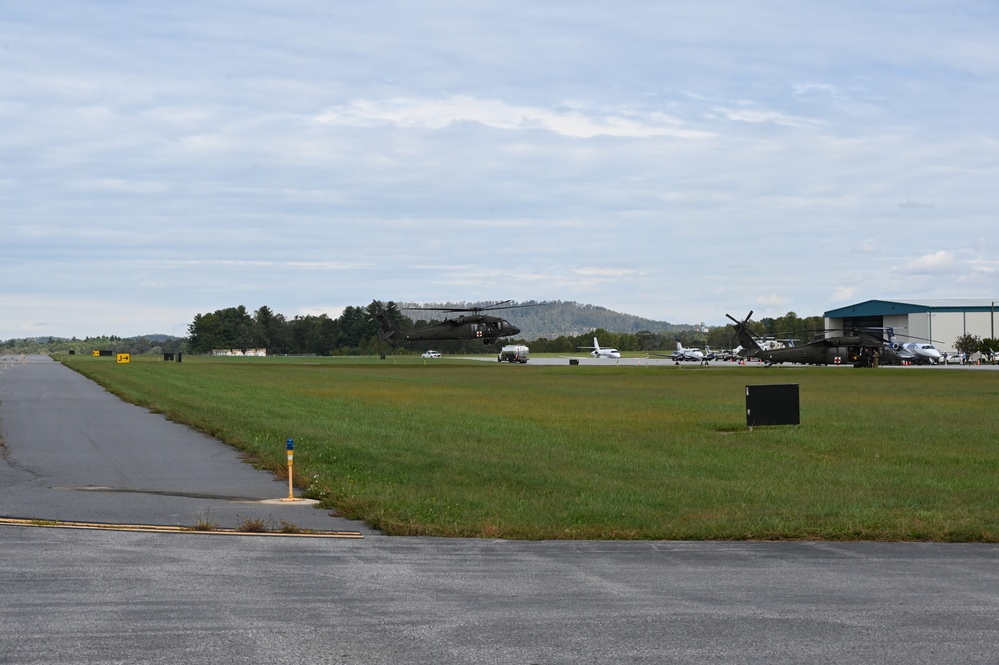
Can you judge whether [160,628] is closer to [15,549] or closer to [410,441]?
[15,549]

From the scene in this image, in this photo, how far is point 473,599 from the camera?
410 inches

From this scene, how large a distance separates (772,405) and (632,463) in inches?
386

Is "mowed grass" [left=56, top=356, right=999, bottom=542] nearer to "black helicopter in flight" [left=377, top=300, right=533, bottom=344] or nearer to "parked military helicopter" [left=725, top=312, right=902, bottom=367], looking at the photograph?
"black helicopter in flight" [left=377, top=300, right=533, bottom=344]

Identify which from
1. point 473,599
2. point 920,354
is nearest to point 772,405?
point 473,599

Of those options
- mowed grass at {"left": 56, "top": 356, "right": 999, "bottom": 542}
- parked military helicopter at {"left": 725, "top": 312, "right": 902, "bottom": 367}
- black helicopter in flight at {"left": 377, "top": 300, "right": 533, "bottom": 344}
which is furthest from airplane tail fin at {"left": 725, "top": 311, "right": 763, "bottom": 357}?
mowed grass at {"left": 56, "top": 356, "right": 999, "bottom": 542}

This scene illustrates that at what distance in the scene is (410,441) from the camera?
2828 cm

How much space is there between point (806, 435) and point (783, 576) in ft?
62.7

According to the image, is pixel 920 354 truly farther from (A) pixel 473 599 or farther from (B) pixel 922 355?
(A) pixel 473 599

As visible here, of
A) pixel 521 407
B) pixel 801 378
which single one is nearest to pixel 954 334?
pixel 801 378

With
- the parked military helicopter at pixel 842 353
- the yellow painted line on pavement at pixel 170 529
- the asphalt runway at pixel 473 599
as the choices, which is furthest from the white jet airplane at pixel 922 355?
the yellow painted line on pavement at pixel 170 529

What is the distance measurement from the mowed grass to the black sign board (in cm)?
41

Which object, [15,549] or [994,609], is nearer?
[994,609]

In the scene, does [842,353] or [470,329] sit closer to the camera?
[470,329]

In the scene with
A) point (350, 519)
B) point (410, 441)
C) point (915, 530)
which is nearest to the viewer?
point (915, 530)
